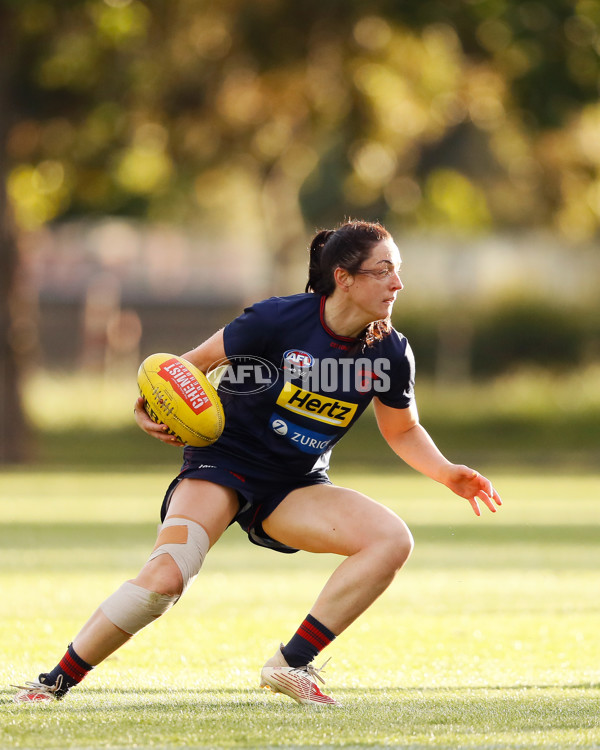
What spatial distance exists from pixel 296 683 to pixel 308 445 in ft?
2.85

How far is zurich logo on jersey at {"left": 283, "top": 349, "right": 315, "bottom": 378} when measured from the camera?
5.20 m

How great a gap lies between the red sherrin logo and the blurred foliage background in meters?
16.0

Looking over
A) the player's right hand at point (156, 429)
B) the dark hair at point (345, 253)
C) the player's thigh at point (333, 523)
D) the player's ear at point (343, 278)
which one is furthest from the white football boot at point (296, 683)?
the player's ear at point (343, 278)

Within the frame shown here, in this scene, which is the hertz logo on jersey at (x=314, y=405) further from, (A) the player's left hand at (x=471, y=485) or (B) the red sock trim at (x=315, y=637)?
(B) the red sock trim at (x=315, y=637)

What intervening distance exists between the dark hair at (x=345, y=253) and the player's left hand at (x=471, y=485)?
1.93ft

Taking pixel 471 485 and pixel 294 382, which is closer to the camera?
pixel 294 382

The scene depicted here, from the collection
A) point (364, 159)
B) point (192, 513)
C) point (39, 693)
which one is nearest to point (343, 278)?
point (192, 513)

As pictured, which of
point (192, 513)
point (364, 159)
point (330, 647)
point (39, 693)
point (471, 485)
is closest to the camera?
point (39, 693)

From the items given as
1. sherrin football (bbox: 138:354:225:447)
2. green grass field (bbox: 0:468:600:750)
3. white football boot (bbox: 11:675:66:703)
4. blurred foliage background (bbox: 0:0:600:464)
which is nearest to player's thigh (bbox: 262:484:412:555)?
sherrin football (bbox: 138:354:225:447)

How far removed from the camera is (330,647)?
A: 266 inches

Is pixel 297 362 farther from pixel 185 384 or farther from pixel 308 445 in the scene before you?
pixel 185 384

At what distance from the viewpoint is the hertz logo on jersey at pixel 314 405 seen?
517cm

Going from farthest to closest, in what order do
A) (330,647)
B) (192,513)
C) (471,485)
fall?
(330,647) < (471,485) < (192,513)

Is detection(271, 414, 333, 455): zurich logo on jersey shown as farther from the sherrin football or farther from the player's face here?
the player's face
